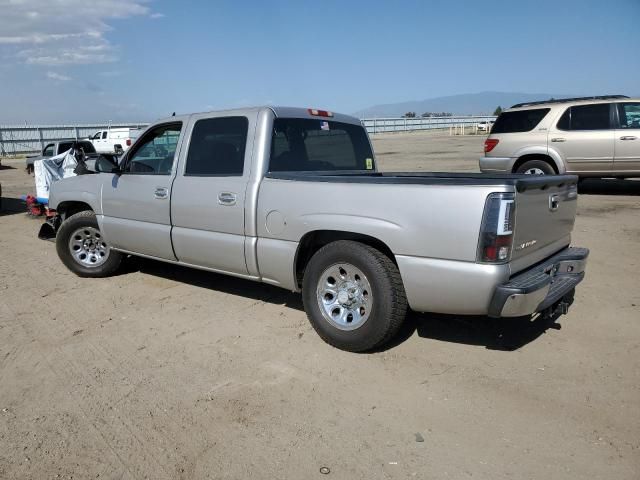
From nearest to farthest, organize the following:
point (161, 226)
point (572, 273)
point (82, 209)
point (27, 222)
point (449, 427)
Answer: point (449, 427) < point (572, 273) < point (161, 226) < point (82, 209) < point (27, 222)

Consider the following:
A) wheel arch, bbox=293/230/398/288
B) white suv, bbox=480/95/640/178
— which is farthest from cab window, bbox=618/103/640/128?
wheel arch, bbox=293/230/398/288

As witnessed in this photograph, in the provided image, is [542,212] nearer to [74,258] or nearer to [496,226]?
[496,226]

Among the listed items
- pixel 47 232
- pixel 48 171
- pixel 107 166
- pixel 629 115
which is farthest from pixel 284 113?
pixel 629 115

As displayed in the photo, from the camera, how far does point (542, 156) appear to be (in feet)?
34.5

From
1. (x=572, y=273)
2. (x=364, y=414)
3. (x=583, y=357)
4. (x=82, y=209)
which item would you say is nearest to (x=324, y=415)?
(x=364, y=414)

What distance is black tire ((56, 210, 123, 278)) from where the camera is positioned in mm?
6027

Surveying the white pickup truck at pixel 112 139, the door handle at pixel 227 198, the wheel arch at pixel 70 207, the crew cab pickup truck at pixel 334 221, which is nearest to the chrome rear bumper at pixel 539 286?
the crew cab pickup truck at pixel 334 221

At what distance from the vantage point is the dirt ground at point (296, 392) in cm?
276

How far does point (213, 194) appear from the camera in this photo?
4.64 meters

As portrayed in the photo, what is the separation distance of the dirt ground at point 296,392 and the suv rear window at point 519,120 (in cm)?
587

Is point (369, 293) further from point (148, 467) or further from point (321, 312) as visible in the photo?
point (148, 467)

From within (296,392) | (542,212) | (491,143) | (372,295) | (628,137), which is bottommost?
(296,392)

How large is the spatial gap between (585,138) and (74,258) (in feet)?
30.4

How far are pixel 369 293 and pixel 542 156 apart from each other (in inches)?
322
